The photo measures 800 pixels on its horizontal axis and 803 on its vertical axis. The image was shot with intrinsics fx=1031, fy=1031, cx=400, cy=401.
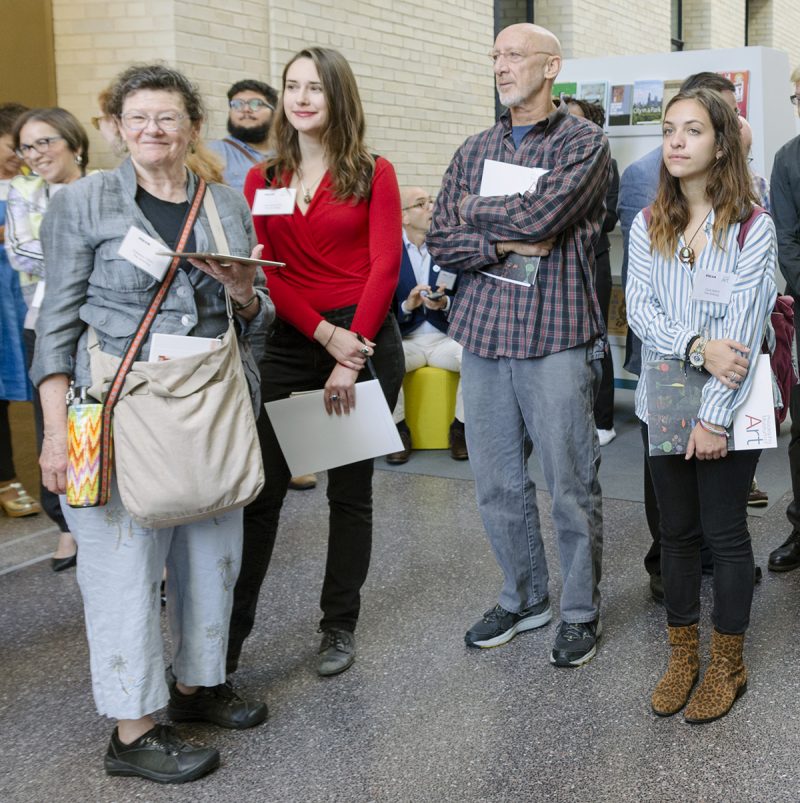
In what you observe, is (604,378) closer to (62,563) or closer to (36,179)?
(62,563)

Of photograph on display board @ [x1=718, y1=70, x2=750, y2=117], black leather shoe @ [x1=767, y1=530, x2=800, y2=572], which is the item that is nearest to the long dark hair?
black leather shoe @ [x1=767, y1=530, x2=800, y2=572]

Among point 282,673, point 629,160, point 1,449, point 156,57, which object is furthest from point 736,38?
point 282,673

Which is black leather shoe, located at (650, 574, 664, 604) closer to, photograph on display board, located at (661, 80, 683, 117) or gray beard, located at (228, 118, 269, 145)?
gray beard, located at (228, 118, 269, 145)

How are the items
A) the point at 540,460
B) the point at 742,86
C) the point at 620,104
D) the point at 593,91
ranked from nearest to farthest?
the point at 540,460, the point at 742,86, the point at 620,104, the point at 593,91

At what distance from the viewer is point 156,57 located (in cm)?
626

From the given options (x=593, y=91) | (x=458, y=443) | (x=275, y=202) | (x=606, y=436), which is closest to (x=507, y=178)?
(x=275, y=202)

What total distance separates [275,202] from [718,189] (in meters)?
1.24

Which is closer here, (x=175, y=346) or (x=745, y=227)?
(x=175, y=346)

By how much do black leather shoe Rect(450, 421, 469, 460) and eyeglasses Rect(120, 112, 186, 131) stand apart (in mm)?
3638

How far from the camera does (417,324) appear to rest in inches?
249

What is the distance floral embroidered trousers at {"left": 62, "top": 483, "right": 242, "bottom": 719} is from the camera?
2510 millimetres

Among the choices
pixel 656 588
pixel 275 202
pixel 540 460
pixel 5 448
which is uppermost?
pixel 275 202

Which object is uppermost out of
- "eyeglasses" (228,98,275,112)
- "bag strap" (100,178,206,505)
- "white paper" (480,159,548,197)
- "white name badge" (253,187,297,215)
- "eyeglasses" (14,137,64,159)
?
"eyeglasses" (228,98,275,112)

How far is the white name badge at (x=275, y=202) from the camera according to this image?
2.94 meters
